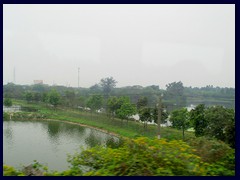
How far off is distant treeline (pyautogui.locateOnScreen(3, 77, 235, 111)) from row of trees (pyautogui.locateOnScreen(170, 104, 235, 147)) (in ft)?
0.82

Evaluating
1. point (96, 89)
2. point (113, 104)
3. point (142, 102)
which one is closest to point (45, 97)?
point (96, 89)

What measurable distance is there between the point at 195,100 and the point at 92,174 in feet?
26.6

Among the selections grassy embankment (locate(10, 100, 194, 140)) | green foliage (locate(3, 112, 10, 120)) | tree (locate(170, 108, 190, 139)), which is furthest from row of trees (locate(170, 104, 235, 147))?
green foliage (locate(3, 112, 10, 120))

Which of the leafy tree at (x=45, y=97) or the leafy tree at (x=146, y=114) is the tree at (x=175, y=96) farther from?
the leafy tree at (x=45, y=97)

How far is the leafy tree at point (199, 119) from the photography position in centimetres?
827

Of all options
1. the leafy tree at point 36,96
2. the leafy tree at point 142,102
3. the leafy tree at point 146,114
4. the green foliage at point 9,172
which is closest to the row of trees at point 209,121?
the leafy tree at point 146,114

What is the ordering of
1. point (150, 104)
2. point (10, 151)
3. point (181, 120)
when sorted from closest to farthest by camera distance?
point (10, 151), point (181, 120), point (150, 104)

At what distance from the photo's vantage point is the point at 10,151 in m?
5.86

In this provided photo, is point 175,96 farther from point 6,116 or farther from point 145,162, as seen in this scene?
point 6,116

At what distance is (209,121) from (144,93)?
5.50 metres

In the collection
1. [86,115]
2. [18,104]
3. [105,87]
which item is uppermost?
[105,87]

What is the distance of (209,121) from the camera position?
7070 mm
